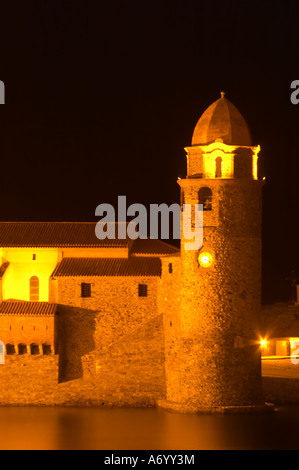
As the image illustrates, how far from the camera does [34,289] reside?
6750cm

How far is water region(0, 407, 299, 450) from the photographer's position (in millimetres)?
57000

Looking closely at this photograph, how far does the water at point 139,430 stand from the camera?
57000 mm

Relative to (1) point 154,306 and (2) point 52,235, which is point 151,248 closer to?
(1) point 154,306

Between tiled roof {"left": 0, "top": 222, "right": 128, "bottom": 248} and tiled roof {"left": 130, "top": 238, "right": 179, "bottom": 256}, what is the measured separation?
706 millimetres

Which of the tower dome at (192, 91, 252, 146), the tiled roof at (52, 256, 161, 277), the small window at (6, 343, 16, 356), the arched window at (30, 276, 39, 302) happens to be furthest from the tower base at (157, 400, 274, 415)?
the tower dome at (192, 91, 252, 146)

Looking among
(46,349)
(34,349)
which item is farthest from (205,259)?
(34,349)

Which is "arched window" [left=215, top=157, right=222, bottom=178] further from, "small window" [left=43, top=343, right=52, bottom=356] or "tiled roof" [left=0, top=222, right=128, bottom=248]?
"small window" [left=43, top=343, right=52, bottom=356]

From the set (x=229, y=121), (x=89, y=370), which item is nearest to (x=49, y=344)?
(x=89, y=370)

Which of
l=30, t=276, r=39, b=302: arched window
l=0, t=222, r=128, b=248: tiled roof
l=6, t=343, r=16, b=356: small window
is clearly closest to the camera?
l=6, t=343, r=16, b=356: small window

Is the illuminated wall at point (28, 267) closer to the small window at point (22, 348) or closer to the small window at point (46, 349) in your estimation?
the small window at point (46, 349)

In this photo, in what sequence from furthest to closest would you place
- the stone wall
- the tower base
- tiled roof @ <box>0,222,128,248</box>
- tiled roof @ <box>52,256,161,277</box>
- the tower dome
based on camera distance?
tiled roof @ <box>0,222,128,248</box>, tiled roof @ <box>52,256,161,277</box>, the stone wall, the tower dome, the tower base

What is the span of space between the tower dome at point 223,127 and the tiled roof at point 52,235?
23.8ft

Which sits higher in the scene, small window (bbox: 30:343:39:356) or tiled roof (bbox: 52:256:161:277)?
tiled roof (bbox: 52:256:161:277)

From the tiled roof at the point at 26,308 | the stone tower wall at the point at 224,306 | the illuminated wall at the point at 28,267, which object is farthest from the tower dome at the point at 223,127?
the tiled roof at the point at 26,308
